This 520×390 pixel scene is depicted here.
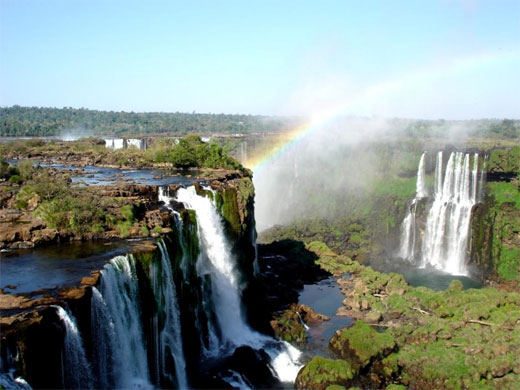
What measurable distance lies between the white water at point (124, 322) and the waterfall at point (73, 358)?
1254mm

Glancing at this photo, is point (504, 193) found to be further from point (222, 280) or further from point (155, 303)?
point (155, 303)

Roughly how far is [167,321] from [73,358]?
760 centimetres

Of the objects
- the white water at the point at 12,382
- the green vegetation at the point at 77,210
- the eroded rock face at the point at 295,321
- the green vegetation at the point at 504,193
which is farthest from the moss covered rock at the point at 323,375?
the green vegetation at the point at 504,193

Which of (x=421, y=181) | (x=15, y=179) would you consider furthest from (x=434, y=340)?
(x=421, y=181)

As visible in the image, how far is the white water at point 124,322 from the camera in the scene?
16.7 metres

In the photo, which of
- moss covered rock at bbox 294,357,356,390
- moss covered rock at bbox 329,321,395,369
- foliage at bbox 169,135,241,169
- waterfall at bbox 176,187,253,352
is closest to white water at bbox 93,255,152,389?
moss covered rock at bbox 294,357,356,390

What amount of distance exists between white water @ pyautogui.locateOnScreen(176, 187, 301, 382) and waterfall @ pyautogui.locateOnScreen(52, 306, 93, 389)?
11.5 metres

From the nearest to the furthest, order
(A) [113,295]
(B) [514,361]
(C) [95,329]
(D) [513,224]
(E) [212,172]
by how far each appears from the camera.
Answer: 1. (C) [95,329]
2. (A) [113,295]
3. (B) [514,361]
4. (E) [212,172]
5. (D) [513,224]

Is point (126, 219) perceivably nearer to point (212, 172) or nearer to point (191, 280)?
point (191, 280)

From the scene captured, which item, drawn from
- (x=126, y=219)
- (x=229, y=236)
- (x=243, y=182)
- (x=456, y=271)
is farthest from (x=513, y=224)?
(x=126, y=219)

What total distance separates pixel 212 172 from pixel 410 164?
92.8 feet

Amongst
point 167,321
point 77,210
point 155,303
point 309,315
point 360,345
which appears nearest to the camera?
point 155,303

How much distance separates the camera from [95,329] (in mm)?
15570

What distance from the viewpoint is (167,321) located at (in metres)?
21.5
